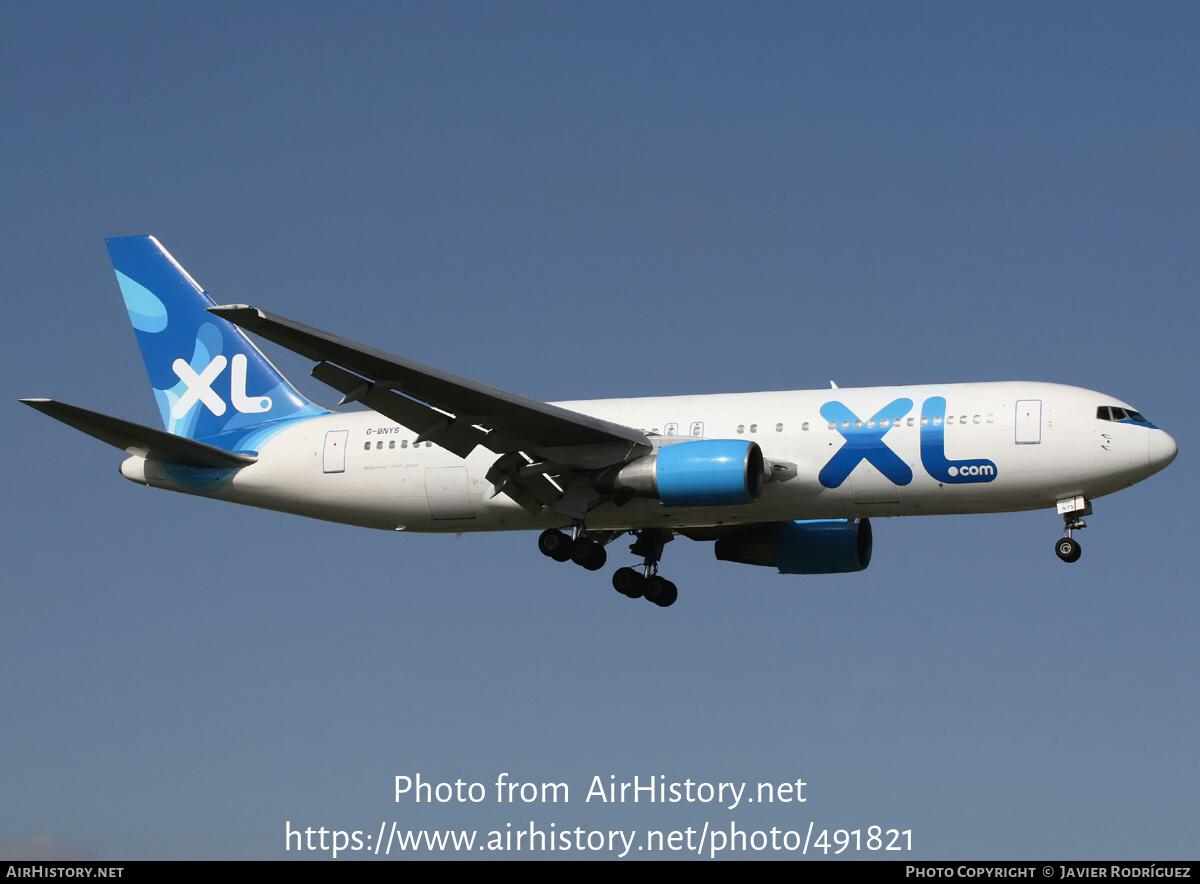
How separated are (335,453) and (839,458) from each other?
11.6m

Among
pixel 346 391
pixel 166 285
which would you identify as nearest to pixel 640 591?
pixel 346 391

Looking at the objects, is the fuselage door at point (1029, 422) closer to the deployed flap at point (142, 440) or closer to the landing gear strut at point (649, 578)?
the landing gear strut at point (649, 578)

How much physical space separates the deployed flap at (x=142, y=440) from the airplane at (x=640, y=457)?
63 millimetres

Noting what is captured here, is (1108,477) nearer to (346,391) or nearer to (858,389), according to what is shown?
(858,389)

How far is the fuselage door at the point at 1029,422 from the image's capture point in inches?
1200

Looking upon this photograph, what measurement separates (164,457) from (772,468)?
1432 centimetres

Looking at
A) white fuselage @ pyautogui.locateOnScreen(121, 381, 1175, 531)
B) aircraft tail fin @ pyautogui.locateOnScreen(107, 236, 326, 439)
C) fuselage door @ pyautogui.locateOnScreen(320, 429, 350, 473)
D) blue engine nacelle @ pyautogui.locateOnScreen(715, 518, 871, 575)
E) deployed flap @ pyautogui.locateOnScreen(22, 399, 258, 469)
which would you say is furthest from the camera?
aircraft tail fin @ pyautogui.locateOnScreen(107, 236, 326, 439)

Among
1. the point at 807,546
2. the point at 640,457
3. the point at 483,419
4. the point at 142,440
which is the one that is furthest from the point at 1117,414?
the point at 142,440

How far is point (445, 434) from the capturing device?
105 ft

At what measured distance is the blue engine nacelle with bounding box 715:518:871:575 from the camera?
3600 cm

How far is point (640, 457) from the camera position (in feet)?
105

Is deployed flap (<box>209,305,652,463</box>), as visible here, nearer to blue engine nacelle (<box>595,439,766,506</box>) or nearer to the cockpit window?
blue engine nacelle (<box>595,439,766,506</box>)

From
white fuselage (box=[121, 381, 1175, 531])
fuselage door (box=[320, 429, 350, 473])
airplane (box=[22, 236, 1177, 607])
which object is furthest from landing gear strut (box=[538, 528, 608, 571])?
fuselage door (box=[320, 429, 350, 473])

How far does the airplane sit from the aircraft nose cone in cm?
5
